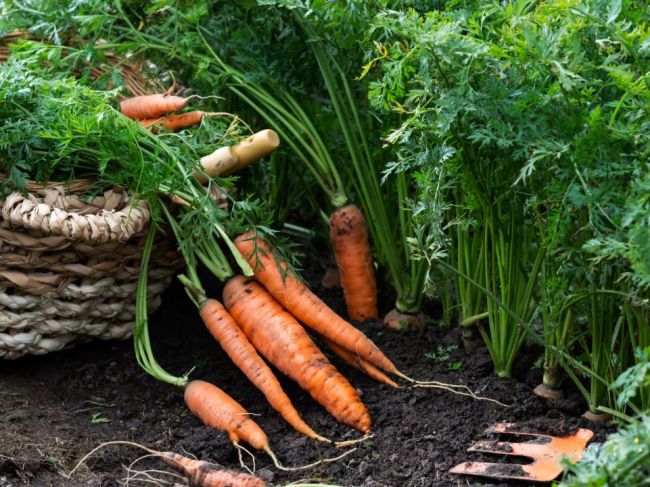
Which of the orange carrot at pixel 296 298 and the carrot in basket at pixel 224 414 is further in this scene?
the orange carrot at pixel 296 298

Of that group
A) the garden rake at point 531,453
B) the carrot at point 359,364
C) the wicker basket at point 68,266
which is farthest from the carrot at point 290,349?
the garden rake at point 531,453

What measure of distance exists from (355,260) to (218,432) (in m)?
0.84

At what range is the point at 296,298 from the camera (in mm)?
2982

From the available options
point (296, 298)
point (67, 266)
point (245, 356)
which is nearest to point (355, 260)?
point (296, 298)

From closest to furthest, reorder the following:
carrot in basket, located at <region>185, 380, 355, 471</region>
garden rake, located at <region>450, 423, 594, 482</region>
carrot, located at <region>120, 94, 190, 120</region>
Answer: garden rake, located at <region>450, 423, 594, 482</region>
carrot in basket, located at <region>185, 380, 355, 471</region>
carrot, located at <region>120, 94, 190, 120</region>

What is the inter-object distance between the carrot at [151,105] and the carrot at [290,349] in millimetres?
629

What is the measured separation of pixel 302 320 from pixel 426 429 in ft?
1.98

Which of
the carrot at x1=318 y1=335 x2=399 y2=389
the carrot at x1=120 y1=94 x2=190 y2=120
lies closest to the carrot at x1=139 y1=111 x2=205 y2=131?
the carrot at x1=120 y1=94 x2=190 y2=120

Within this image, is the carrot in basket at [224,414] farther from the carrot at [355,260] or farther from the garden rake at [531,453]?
the carrot at [355,260]

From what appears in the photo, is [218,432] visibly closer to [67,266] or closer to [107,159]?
[67,266]

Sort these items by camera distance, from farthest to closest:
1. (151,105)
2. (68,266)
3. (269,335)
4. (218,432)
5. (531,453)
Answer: (151,105), (269,335), (68,266), (218,432), (531,453)

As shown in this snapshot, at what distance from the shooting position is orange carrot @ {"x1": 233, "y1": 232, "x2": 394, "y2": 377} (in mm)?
2928

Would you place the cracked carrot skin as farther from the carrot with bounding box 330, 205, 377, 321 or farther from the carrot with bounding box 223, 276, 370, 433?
the carrot with bounding box 330, 205, 377, 321

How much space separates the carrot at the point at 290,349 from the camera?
269cm
